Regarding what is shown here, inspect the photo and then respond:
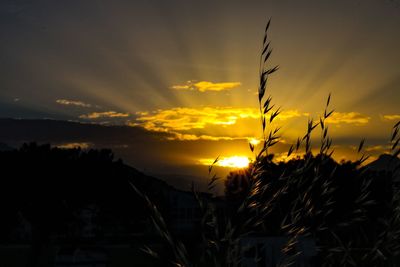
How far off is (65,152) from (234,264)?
4061 centimetres

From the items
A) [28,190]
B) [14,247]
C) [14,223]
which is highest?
[28,190]

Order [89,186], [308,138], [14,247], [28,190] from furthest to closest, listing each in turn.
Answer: [14,247] → [89,186] → [28,190] → [308,138]

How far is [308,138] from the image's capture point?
366 cm

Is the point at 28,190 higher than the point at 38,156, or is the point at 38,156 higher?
the point at 38,156

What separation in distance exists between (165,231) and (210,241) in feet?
1.22

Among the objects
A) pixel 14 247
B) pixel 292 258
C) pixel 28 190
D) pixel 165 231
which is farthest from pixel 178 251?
pixel 14 247

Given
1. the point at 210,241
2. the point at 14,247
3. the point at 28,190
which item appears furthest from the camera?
the point at 14,247

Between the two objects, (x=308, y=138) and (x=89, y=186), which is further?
(x=89, y=186)

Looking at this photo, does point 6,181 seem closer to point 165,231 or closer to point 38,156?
point 38,156

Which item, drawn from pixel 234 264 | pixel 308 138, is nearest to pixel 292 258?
pixel 234 264

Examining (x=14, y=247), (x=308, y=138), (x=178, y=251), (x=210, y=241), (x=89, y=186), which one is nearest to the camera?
(x=178, y=251)

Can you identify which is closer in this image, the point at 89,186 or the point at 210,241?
the point at 210,241

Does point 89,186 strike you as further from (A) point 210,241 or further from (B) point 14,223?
(A) point 210,241

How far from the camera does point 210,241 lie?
11.2 feet
